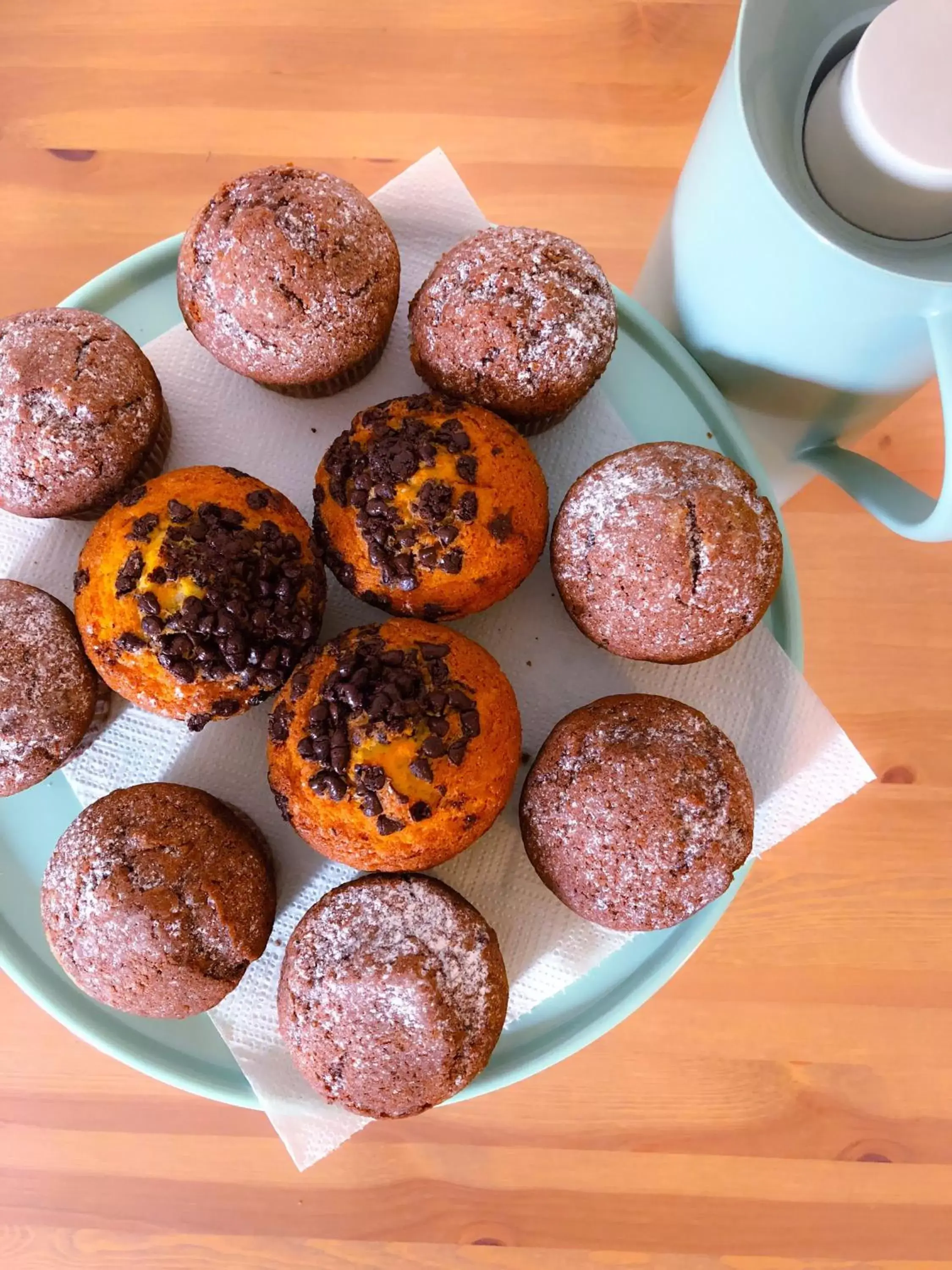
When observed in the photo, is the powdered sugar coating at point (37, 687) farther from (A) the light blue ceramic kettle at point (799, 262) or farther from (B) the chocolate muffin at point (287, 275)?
(A) the light blue ceramic kettle at point (799, 262)

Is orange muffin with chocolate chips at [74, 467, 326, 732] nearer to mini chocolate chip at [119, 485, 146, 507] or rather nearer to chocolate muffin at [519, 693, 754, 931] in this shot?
mini chocolate chip at [119, 485, 146, 507]

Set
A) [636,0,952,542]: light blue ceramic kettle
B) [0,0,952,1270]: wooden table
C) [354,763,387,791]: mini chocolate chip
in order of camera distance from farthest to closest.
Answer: [0,0,952,1270]: wooden table < [354,763,387,791]: mini chocolate chip < [636,0,952,542]: light blue ceramic kettle

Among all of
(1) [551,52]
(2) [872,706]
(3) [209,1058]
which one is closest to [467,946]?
(3) [209,1058]

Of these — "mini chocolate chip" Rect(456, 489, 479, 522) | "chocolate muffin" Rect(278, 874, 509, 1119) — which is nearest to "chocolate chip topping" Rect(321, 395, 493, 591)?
"mini chocolate chip" Rect(456, 489, 479, 522)

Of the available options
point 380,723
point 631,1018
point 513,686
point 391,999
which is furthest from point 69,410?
point 631,1018

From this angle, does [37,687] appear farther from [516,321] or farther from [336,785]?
[516,321]

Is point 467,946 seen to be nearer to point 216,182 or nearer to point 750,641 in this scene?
point 750,641

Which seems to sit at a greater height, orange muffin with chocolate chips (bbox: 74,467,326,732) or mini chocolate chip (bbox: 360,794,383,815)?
orange muffin with chocolate chips (bbox: 74,467,326,732)

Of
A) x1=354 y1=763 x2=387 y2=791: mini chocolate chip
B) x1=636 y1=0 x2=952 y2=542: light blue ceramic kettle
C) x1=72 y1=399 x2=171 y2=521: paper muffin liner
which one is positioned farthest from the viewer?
x1=72 y1=399 x2=171 y2=521: paper muffin liner
